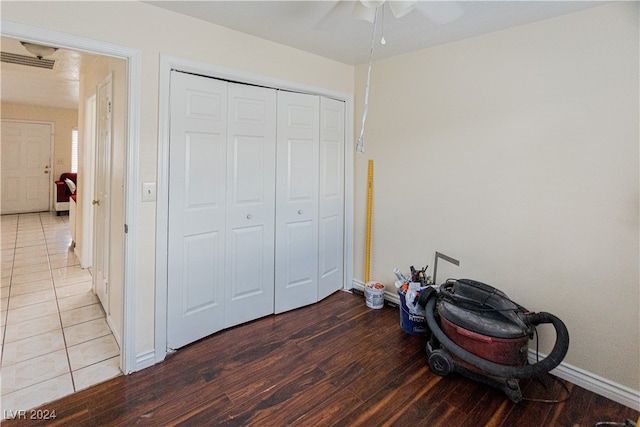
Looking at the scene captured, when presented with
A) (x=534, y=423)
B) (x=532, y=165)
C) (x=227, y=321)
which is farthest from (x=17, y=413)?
(x=532, y=165)

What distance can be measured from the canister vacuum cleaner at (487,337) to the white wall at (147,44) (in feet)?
6.16

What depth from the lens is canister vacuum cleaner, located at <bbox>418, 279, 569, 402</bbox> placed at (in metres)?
1.86

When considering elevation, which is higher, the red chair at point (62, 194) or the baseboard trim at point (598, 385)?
the red chair at point (62, 194)

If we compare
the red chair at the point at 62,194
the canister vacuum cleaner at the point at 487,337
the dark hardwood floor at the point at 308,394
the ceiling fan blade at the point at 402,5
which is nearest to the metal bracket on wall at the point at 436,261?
the canister vacuum cleaner at the point at 487,337

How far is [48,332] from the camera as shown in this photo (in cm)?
258

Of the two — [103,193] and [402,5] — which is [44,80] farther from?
[402,5]

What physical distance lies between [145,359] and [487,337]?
2106 millimetres

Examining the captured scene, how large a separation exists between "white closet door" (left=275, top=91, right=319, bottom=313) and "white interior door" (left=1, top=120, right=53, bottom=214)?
287 inches

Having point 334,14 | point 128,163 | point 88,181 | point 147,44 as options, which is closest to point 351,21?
point 334,14

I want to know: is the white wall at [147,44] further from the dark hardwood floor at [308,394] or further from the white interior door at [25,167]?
the white interior door at [25,167]

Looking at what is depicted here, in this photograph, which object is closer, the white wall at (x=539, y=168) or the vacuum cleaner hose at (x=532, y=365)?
the vacuum cleaner hose at (x=532, y=365)

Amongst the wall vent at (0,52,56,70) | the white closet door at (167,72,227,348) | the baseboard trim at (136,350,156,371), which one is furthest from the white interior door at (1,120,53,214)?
the baseboard trim at (136,350,156,371)

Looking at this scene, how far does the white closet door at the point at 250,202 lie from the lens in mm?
2576

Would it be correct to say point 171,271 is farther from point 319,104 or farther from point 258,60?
point 319,104
